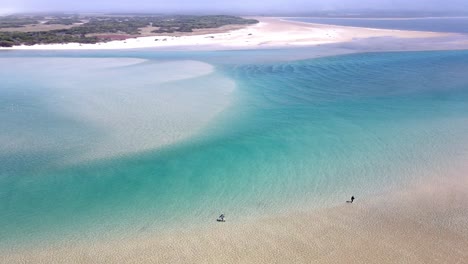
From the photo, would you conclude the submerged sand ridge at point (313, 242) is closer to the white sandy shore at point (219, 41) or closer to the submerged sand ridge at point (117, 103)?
the submerged sand ridge at point (117, 103)

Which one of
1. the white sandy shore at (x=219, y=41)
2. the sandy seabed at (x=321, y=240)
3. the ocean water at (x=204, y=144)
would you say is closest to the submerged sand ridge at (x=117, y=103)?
the ocean water at (x=204, y=144)

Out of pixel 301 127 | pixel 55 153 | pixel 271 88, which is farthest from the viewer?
pixel 271 88

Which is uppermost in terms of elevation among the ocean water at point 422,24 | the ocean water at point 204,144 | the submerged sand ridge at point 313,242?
the ocean water at point 422,24

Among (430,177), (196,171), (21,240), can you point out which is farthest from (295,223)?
(21,240)

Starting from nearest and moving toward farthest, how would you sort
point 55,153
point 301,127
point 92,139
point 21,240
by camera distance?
1. point 21,240
2. point 55,153
3. point 92,139
4. point 301,127

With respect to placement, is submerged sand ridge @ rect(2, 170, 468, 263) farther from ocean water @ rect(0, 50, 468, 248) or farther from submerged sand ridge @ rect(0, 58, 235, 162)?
submerged sand ridge @ rect(0, 58, 235, 162)

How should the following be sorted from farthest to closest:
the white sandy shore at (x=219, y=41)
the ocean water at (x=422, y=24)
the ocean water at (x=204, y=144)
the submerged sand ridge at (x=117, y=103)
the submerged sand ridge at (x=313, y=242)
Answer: the ocean water at (x=422, y=24) < the white sandy shore at (x=219, y=41) < the submerged sand ridge at (x=117, y=103) < the ocean water at (x=204, y=144) < the submerged sand ridge at (x=313, y=242)

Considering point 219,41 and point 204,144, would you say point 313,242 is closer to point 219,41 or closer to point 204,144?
point 204,144

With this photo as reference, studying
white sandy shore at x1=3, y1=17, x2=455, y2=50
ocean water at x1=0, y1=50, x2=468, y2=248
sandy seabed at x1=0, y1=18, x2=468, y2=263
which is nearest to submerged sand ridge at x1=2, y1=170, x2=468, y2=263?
sandy seabed at x1=0, y1=18, x2=468, y2=263

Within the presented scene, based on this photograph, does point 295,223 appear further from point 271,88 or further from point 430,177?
point 271,88
